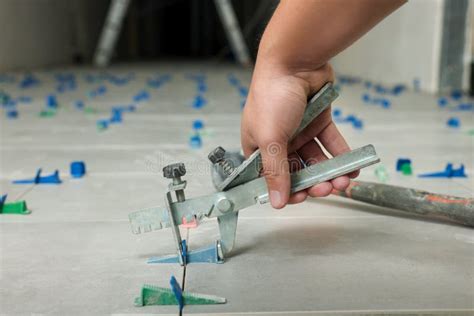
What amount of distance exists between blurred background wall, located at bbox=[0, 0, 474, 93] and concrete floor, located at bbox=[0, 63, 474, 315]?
1.66 ft

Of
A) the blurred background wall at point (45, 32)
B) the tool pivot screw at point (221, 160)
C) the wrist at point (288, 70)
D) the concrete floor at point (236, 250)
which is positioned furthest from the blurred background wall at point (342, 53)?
the concrete floor at point (236, 250)

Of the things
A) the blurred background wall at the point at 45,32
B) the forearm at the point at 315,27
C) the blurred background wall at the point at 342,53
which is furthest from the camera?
the blurred background wall at the point at 45,32

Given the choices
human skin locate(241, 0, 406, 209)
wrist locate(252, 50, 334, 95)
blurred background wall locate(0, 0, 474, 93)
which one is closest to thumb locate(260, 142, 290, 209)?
human skin locate(241, 0, 406, 209)

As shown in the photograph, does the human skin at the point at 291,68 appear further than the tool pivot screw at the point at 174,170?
No

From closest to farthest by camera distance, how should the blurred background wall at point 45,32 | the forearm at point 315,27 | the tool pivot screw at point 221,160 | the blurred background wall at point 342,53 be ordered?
1. the forearm at point 315,27
2. the tool pivot screw at point 221,160
3. the blurred background wall at point 342,53
4. the blurred background wall at point 45,32

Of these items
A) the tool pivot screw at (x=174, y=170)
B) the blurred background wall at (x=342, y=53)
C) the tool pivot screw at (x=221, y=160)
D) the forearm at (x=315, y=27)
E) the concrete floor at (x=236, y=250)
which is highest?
the blurred background wall at (x=342, y=53)

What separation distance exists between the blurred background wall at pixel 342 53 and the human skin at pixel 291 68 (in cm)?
18

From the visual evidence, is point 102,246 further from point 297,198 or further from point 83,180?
point 83,180

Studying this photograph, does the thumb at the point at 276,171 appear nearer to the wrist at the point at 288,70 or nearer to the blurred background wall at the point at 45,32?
the wrist at the point at 288,70

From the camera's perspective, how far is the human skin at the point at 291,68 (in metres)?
1.00

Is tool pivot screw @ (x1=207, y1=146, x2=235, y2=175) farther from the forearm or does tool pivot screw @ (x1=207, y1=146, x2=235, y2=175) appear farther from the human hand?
the forearm

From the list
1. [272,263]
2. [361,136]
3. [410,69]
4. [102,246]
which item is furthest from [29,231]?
[410,69]

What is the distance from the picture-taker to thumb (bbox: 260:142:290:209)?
3.74ft

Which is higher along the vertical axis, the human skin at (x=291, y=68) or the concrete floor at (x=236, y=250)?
the human skin at (x=291, y=68)
